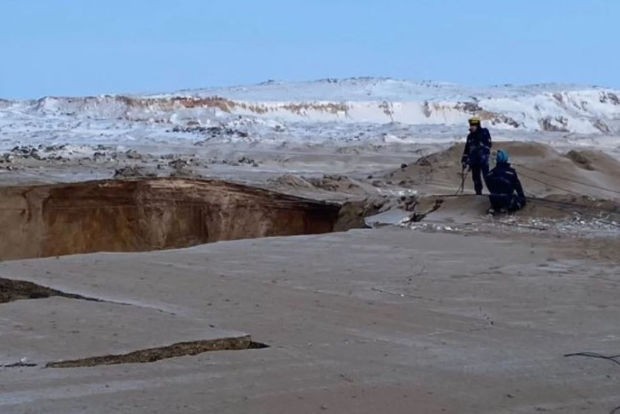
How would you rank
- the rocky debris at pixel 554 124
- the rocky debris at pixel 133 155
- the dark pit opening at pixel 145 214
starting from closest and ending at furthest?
the dark pit opening at pixel 145 214 → the rocky debris at pixel 133 155 → the rocky debris at pixel 554 124

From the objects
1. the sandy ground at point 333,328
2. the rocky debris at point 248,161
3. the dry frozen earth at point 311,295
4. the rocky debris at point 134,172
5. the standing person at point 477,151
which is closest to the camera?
the sandy ground at point 333,328

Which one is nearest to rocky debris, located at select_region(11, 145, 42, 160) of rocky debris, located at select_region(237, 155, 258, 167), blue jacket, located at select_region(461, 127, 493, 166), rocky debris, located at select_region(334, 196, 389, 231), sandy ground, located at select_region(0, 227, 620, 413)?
rocky debris, located at select_region(237, 155, 258, 167)

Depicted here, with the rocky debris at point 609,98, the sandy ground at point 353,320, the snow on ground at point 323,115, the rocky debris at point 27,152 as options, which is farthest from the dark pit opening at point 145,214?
the rocky debris at point 609,98

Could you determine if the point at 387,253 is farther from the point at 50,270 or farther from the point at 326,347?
the point at 326,347

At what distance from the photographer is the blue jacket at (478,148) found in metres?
19.7

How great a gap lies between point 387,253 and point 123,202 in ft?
25.4

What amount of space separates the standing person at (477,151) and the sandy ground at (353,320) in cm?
168

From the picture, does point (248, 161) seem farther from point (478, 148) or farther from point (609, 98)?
point (609, 98)

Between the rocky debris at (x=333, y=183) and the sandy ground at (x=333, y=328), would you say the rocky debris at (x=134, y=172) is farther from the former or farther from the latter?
the sandy ground at (x=333, y=328)

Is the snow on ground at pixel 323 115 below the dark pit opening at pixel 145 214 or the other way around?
the other way around

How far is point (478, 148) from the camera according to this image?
64.8ft

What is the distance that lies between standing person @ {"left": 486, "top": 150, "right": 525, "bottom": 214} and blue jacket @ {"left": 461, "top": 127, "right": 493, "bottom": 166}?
1.47m

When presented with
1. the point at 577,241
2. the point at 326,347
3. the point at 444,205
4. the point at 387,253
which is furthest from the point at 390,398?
the point at 444,205

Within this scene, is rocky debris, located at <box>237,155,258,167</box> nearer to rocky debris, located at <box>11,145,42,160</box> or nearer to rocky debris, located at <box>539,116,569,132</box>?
rocky debris, located at <box>11,145,42,160</box>
